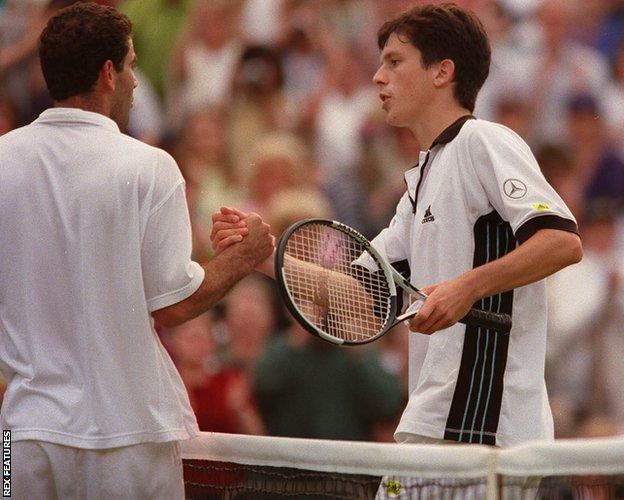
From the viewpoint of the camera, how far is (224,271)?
13.2 ft

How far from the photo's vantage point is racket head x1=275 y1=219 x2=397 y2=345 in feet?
13.5

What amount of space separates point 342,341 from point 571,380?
3825mm

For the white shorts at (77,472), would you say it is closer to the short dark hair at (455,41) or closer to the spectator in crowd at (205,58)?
the short dark hair at (455,41)

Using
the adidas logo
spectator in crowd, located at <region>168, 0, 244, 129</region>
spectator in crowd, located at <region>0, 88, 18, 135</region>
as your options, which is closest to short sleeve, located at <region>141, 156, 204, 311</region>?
the adidas logo

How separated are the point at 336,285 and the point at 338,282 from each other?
1 cm

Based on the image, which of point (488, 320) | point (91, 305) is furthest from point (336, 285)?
point (91, 305)

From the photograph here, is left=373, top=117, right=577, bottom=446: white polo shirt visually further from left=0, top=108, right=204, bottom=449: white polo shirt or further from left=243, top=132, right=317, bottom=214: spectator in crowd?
left=243, top=132, right=317, bottom=214: spectator in crowd

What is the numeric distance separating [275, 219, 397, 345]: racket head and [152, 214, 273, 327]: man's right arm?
0.29 ft

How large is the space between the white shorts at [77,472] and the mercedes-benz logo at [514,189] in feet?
3.94

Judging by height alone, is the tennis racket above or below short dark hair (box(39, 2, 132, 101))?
below

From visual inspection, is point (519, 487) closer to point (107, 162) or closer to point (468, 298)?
point (468, 298)

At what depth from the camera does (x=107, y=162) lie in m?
3.85

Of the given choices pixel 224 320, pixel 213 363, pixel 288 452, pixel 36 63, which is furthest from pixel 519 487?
pixel 36 63

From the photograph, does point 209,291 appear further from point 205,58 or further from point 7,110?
point 7,110
